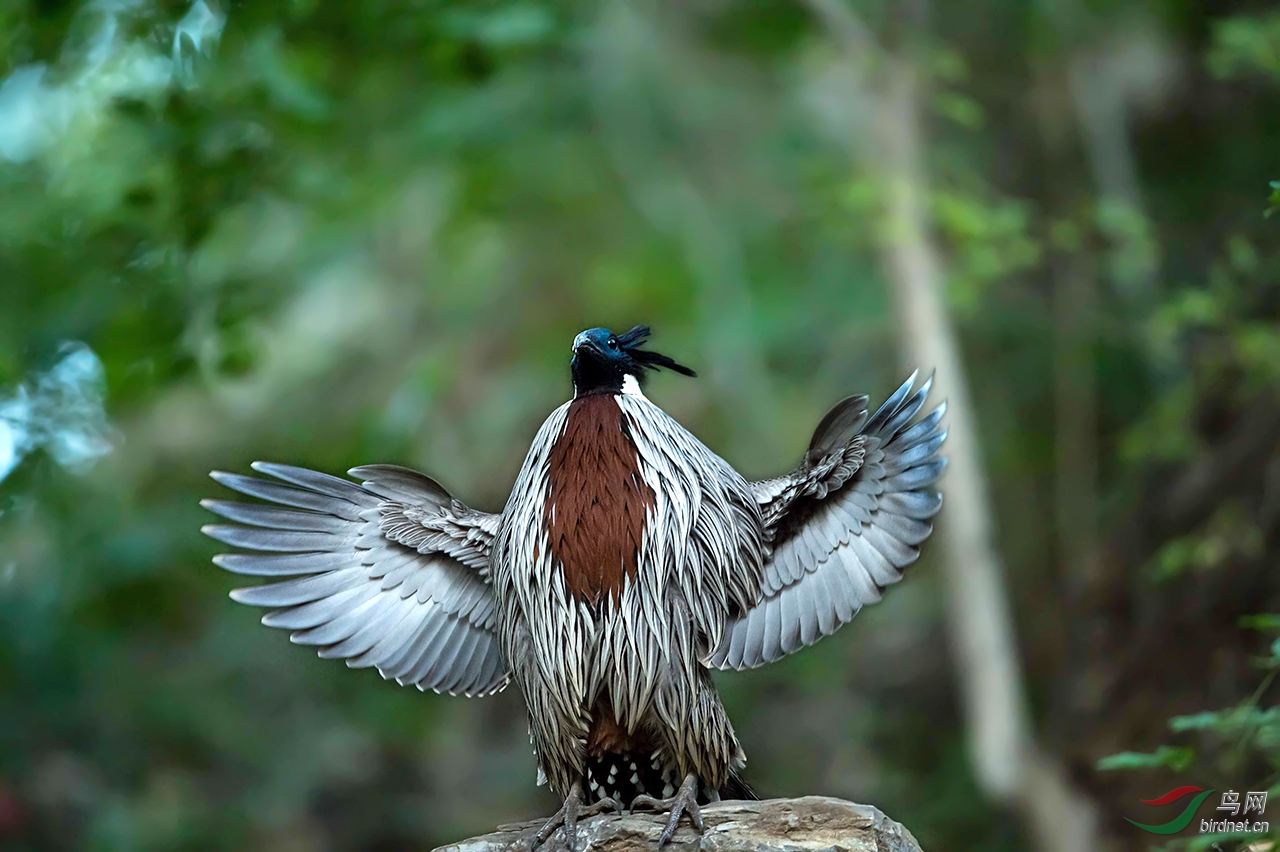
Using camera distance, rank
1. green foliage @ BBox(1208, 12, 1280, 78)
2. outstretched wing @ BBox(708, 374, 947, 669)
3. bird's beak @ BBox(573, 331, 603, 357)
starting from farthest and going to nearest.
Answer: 1. green foliage @ BBox(1208, 12, 1280, 78)
2. bird's beak @ BBox(573, 331, 603, 357)
3. outstretched wing @ BBox(708, 374, 947, 669)

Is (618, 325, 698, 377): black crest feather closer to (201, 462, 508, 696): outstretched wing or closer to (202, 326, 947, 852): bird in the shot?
(202, 326, 947, 852): bird

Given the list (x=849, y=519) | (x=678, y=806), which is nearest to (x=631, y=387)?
(x=849, y=519)

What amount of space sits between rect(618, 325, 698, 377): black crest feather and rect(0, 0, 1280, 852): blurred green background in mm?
2685

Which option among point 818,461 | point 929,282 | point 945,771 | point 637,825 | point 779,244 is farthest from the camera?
point 779,244

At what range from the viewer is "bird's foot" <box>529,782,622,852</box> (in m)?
3.38

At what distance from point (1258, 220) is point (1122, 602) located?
2248 mm

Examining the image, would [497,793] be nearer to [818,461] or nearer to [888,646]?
[888,646]

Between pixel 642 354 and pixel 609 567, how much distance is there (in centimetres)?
69

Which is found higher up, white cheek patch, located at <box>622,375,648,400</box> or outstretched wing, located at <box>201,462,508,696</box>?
white cheek patch, located at <box>622,375,648,400</box>

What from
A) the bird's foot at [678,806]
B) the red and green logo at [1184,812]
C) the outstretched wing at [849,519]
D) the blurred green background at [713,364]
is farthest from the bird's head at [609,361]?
the blurred green background at [713,364]

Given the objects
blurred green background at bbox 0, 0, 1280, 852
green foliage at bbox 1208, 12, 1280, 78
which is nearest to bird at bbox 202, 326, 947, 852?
blurred green background at bbox 0, 0, 1280, 852

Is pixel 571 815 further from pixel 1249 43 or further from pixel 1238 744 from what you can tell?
pixel 1249 43

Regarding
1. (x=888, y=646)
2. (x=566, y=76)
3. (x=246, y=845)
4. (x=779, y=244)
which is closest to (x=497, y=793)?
(x=246, y=845)

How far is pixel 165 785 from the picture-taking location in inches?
362
